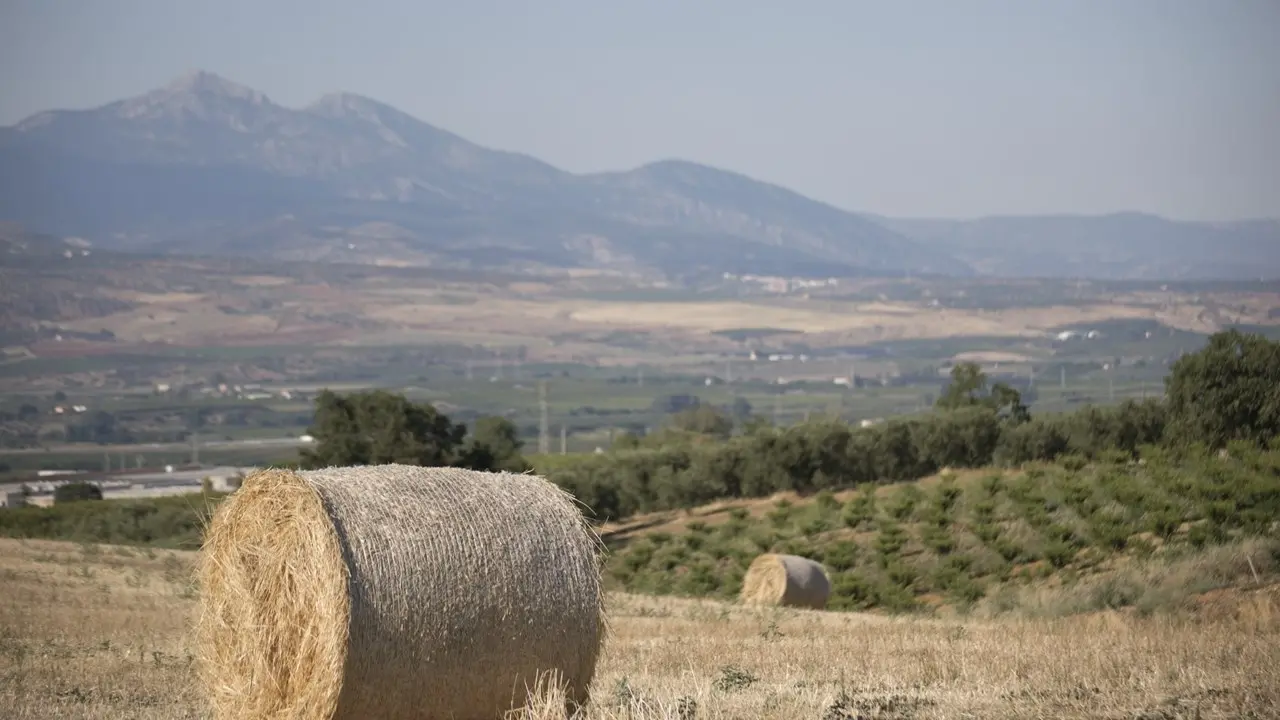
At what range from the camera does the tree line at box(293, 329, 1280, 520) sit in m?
33.2

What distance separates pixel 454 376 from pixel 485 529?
174 meters

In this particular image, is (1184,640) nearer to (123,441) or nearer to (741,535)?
(741,535)

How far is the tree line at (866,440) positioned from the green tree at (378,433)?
1.5 inches

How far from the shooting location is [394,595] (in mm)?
10000

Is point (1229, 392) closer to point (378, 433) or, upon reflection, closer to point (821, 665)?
point (378, 433)

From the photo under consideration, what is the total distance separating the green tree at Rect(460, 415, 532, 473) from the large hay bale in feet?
55.6

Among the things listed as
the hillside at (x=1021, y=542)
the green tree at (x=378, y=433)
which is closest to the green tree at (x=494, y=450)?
the green tree at (x=378, y=433)

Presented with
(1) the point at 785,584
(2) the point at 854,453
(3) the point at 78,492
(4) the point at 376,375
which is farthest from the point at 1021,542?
(4) the point at 376,375

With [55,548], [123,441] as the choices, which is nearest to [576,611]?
[55,548]

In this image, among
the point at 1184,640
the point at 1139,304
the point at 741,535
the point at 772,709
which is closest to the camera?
the point at 772,709

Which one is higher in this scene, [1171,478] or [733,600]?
[1171,478]

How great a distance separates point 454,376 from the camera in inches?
7219

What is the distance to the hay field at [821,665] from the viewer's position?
10.3m

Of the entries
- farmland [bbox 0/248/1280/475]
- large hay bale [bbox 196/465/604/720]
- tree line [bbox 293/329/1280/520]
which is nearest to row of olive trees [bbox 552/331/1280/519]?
tree line [bbox 293/329/1280/520]
